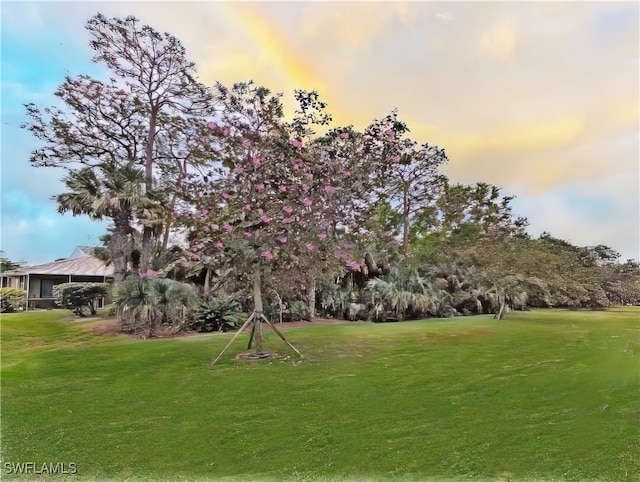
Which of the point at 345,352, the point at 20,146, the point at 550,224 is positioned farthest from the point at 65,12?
the point at 550,224

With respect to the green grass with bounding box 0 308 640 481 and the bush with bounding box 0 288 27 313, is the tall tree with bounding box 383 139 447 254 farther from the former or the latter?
the bush with bounding box 0 288 27 313

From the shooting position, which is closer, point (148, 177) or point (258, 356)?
point (258, 356)

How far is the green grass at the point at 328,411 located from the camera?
8.11ft

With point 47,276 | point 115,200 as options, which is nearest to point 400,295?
point 115,200

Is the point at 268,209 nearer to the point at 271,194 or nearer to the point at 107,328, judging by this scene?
the point at 271,194

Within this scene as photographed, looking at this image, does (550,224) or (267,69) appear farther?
(550,224)

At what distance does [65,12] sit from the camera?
498 centimetres

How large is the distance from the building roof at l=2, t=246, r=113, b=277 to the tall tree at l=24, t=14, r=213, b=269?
2.53 metres

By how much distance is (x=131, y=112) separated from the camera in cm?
743

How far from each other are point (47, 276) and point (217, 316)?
16.6 feet

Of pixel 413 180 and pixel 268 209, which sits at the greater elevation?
pixel 413 180

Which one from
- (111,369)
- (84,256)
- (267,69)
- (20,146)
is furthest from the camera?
(84,256)

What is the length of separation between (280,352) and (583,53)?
532 cm

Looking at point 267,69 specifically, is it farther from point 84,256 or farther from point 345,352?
point 84,256
